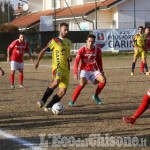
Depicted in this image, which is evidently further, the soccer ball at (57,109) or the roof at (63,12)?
the roof at (63,12)

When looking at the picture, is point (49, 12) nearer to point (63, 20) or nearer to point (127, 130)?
point (63, 20)

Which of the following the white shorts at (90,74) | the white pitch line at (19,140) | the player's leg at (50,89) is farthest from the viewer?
the white shorts at (90,74)

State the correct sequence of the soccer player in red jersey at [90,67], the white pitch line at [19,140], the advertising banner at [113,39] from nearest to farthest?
the white pitch line at [19,140], the soccer player in red jersey at [90,67], the advertising banner at [113,39]

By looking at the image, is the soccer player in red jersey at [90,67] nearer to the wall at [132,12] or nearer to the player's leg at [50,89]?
the player's leg at [50,89]

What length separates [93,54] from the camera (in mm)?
9617

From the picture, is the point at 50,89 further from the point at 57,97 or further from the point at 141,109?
the point at 141,109

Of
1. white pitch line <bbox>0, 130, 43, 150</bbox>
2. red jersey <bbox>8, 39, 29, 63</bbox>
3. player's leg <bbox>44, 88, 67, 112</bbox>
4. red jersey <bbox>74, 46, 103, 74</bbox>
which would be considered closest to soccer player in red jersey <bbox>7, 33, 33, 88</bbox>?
red jersey <bbox>8, 39, 29, 63</bbox>

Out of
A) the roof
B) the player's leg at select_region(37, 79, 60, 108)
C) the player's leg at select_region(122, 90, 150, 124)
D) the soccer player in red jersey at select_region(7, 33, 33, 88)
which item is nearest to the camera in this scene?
the player's leg at select_region(122, 90, 150, 124)

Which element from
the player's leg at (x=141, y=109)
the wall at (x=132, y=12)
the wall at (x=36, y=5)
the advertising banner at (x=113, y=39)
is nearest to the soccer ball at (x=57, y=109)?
the player's leg at (x=141, y=109)

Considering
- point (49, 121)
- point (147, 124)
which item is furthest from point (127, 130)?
point (49, 121)

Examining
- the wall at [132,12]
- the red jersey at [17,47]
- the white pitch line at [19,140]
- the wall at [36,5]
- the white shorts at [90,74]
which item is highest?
the wall at [36,5]

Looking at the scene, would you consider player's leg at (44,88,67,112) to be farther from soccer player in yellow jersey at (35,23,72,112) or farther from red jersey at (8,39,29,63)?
red jersey at (8,39,29,63)

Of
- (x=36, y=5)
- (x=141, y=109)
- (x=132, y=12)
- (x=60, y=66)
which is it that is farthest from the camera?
(x=36, y=5)

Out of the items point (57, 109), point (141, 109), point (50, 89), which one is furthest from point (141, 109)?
point (50, 89)
